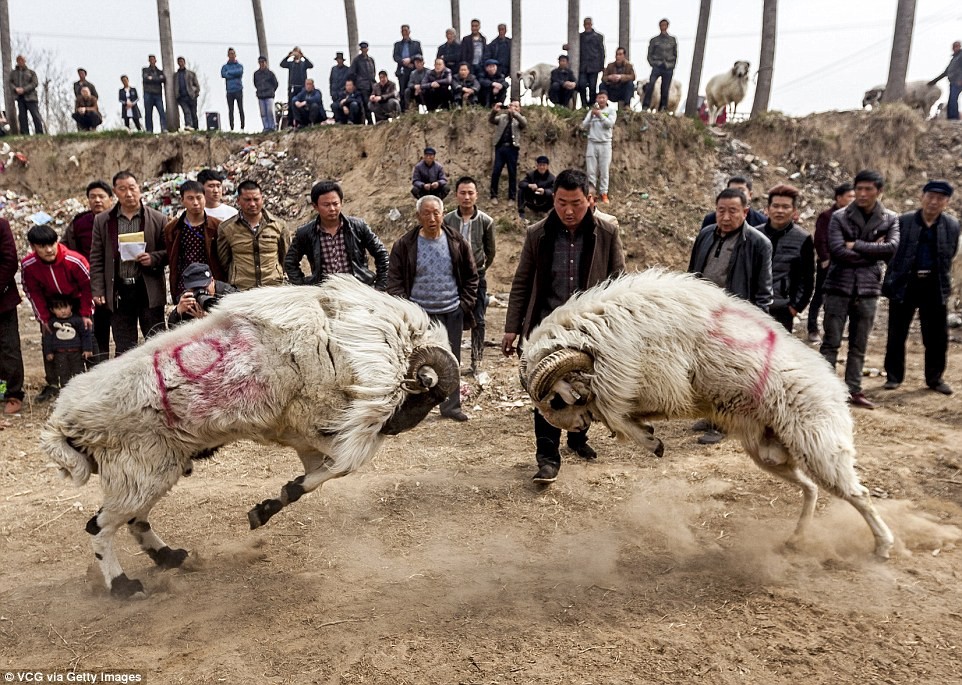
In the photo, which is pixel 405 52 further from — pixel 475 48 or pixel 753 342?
pixel 753 342

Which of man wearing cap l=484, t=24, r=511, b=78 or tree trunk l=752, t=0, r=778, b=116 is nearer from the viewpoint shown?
man wearing cap l=484, t=24, r=511, b=78

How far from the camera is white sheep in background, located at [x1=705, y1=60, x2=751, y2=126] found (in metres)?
17.9

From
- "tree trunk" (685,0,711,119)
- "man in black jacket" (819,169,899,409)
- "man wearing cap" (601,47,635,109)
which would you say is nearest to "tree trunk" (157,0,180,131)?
"man wearing cap" (601,47,635,109)

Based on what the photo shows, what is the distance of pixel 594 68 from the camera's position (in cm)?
1571

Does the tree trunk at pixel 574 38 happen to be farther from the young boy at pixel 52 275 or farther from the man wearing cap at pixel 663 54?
the young boy at pixel 52 275

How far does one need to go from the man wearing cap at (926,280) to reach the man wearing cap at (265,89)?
16084 millimetres

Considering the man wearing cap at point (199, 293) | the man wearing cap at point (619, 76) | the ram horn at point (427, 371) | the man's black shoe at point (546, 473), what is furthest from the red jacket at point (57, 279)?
the man wearing cap at point (619, 76)

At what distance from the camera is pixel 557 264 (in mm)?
4988

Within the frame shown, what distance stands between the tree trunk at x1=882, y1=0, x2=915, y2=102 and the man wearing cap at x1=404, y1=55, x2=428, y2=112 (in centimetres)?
1257

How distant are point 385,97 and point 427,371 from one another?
14.6m

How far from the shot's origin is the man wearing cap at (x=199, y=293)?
4.41m

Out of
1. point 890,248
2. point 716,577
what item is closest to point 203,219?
point 716,577

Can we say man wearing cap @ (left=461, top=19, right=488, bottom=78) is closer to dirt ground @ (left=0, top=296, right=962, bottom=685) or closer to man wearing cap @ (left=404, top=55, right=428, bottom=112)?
man wearing cap @ (left=404, top=55, right=428, bottom=112)

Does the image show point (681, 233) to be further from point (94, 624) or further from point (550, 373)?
point (94, 624)
